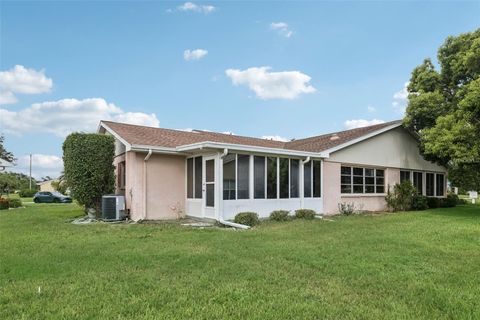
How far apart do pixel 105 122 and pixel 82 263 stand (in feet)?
32.3

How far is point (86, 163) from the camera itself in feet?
42.2

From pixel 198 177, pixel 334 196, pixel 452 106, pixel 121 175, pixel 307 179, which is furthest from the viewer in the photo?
pixel 334 196

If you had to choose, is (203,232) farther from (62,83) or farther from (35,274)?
(62,83)

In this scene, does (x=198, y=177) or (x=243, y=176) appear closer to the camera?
(x=243, y=176)

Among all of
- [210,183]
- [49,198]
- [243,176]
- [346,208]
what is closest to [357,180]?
[346,208]

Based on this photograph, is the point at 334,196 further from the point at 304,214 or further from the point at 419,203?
the point at 419,203

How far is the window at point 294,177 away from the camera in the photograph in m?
14.2

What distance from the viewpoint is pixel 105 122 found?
14.9 meters

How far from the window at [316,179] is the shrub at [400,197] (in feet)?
16.1

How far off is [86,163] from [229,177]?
5.26 meters

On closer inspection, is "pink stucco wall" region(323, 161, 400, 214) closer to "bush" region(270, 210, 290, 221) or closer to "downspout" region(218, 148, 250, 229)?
"bush" region(270, 210, 290, 221)

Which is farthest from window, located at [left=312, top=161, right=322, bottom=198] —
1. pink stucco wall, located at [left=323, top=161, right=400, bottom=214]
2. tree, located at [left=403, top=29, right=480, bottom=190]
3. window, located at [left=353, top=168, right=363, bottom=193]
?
tree, located at [left=403, top=29, right=480, bottom=190]

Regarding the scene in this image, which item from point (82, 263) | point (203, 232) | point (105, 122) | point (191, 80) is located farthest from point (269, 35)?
point (82, 263)

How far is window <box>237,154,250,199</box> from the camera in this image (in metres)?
12.7
